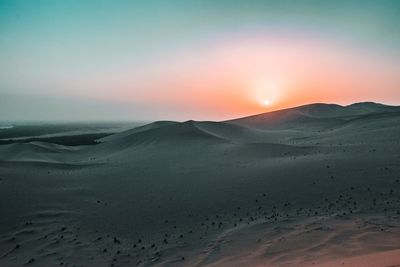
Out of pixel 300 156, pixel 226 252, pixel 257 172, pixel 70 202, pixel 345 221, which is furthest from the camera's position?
pixel 300 156

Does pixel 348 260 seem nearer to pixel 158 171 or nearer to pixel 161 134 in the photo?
pixel 158 171

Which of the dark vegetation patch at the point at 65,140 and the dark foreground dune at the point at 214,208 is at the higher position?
the dark vegetation patch at the point at 65,140

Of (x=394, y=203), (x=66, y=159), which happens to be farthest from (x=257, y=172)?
(x=66, y=159)

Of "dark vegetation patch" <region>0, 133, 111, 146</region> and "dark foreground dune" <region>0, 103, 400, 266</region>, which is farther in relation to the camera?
"dark vegetation patch" <region>0, 133, 111, 146</region>

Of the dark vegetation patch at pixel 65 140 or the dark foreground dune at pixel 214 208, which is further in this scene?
the dark vegetation patch at pixel 65 140

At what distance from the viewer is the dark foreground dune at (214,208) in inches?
411

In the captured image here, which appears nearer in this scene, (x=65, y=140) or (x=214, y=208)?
(x=214, y=208)

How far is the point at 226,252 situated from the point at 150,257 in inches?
88.4

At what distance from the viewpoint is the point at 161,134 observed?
37656 mm

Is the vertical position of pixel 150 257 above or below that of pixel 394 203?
below

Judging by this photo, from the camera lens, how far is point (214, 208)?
15.1 meters

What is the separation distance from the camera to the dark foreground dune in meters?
10.4

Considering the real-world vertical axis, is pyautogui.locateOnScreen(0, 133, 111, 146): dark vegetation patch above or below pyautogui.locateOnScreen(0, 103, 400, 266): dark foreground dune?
above

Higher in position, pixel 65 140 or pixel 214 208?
pixel 65 140
